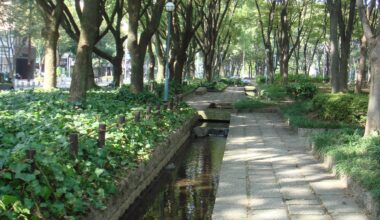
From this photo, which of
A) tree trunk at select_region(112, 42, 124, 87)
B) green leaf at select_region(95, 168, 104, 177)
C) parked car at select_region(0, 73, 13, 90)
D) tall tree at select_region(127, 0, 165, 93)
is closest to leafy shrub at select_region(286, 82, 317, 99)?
tall tree at select_region(127, 0, 165, 93)

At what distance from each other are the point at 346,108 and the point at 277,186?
687 centimetres

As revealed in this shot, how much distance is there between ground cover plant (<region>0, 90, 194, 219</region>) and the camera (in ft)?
15.5

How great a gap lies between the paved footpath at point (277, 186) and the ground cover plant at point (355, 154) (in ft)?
1.08

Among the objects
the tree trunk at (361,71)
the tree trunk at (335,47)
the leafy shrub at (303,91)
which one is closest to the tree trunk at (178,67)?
the leafy shrub at (303,91)

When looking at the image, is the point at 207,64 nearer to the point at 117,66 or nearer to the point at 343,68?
the point at 117,66

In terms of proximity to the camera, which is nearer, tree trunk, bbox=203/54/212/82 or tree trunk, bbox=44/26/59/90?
tree trunk, bbox=44/26/59/90

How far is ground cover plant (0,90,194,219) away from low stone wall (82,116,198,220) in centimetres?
13

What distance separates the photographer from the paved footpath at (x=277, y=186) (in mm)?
6484

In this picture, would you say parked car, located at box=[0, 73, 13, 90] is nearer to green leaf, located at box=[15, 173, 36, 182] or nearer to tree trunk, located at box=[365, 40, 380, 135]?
tree trunk, located at box=[365, 40, 380, 135]

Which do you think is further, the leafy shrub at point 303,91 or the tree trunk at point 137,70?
the leafy shrub at point 303,91

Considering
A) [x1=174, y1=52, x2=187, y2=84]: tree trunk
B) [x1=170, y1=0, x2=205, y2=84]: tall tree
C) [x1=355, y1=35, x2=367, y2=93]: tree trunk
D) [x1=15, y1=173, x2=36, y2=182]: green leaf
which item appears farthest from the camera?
[x1=174, y1=52, x2=187, y2=84]: tree trunk

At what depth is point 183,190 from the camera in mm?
9367

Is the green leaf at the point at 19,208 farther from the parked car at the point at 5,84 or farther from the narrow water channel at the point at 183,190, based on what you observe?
the parked car at the point at 5,84

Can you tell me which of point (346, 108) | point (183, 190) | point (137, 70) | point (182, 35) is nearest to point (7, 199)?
point (183, 190)
